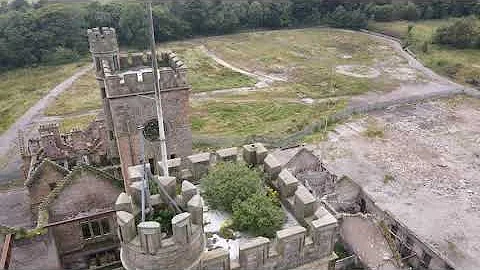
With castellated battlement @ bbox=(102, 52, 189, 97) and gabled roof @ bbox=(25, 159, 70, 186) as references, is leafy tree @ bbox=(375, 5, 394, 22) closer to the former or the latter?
castellated battlement @ bbox=(102, 52, 189, 97)

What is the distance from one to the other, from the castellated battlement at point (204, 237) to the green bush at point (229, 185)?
2.35 ft

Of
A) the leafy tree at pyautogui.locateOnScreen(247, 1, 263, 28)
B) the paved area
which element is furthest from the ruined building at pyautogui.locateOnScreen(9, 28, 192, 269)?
the leafy tree at pyautogui.locateOnScreen(247, 1, 263, 28)

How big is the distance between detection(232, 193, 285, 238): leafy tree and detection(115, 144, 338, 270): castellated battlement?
0.30 meters

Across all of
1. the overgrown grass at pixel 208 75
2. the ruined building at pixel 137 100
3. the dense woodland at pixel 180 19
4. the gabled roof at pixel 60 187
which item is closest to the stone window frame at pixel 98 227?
the gabled roof at pixel 60 187

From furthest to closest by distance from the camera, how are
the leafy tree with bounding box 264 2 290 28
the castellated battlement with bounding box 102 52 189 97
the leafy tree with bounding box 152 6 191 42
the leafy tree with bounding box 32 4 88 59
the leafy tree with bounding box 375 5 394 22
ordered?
the leafy tree with bounding box 375 5 394 22, the leafy tree with bounding box 264 2 290 28, the leafy tree with bounding box 152 6 191 42, the leafy tree with bounding box 32 4 88 59, the castellated battlement with bounding box 102 52 189 97

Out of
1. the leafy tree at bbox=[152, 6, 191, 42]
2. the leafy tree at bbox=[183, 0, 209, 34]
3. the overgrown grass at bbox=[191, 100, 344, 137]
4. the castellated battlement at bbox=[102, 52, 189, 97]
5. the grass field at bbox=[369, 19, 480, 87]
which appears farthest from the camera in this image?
the leafy tree at bbox=[183, 0, 209, 34]

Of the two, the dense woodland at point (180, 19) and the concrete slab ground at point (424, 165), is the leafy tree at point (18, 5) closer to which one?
the dense woodland at point (180, 19)

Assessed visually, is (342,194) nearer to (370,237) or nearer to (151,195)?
(370,237)

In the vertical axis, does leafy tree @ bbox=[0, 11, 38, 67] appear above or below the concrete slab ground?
above

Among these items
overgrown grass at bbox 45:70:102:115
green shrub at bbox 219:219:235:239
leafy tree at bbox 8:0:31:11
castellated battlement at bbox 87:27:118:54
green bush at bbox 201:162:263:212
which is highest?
leafy tree at bbox 8:0:31:11

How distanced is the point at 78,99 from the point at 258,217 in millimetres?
59056

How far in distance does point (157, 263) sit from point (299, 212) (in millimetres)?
4316

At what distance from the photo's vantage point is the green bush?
1123cm

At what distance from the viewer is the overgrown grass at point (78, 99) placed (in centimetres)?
5778
